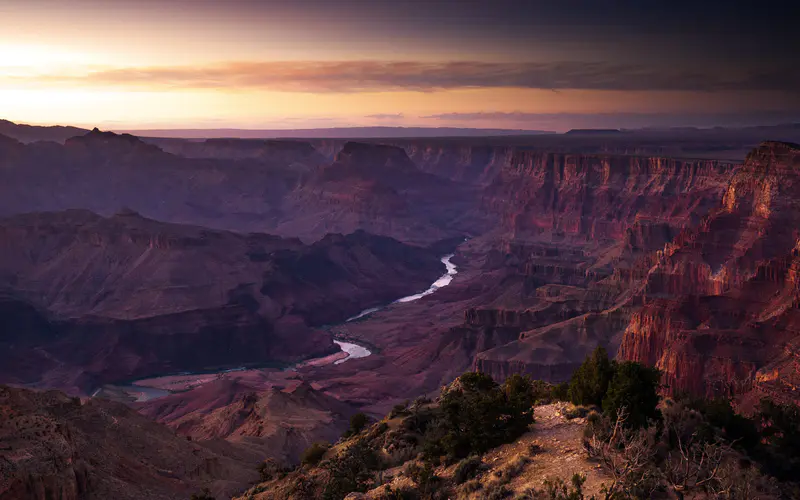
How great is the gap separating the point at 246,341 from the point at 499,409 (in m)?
104

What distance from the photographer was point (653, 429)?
23.1m

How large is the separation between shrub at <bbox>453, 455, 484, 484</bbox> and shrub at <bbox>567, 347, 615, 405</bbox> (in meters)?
5.48

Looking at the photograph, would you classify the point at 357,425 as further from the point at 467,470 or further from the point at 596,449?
the point at 596,449

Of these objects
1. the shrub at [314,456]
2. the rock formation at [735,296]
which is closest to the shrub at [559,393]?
the shrub at [314,456]

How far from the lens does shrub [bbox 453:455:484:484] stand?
2623cm

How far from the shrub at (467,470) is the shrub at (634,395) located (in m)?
4.73

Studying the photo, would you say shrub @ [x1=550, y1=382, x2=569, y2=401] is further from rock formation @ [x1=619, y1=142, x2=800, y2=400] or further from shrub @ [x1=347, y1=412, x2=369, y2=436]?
rock formation @ [x1=619, y1=142, x2=800, y2=400]

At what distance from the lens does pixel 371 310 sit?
15538 cm

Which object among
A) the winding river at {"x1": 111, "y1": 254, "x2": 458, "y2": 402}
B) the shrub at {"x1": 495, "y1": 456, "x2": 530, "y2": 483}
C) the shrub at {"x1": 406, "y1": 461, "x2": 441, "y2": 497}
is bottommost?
the winding river at {"x1": 111, "y1": 254, "x2": 458, "y2": 402}

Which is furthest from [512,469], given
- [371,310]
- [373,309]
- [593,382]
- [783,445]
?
[373,309]

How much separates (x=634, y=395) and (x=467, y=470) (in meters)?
6.21

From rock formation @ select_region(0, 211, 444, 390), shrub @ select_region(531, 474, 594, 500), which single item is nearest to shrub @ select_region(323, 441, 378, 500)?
shrub @ select_region(531, 474, 594, 500)

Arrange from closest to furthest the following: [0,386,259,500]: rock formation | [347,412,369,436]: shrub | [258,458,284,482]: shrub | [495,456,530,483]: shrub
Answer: [495,456,530,483]: shrub → [0,386,259,500]: rock formation → [258,458,284,482]: shrub → [347,412,369,436]: shrub

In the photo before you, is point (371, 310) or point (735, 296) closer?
point (735, 296)
